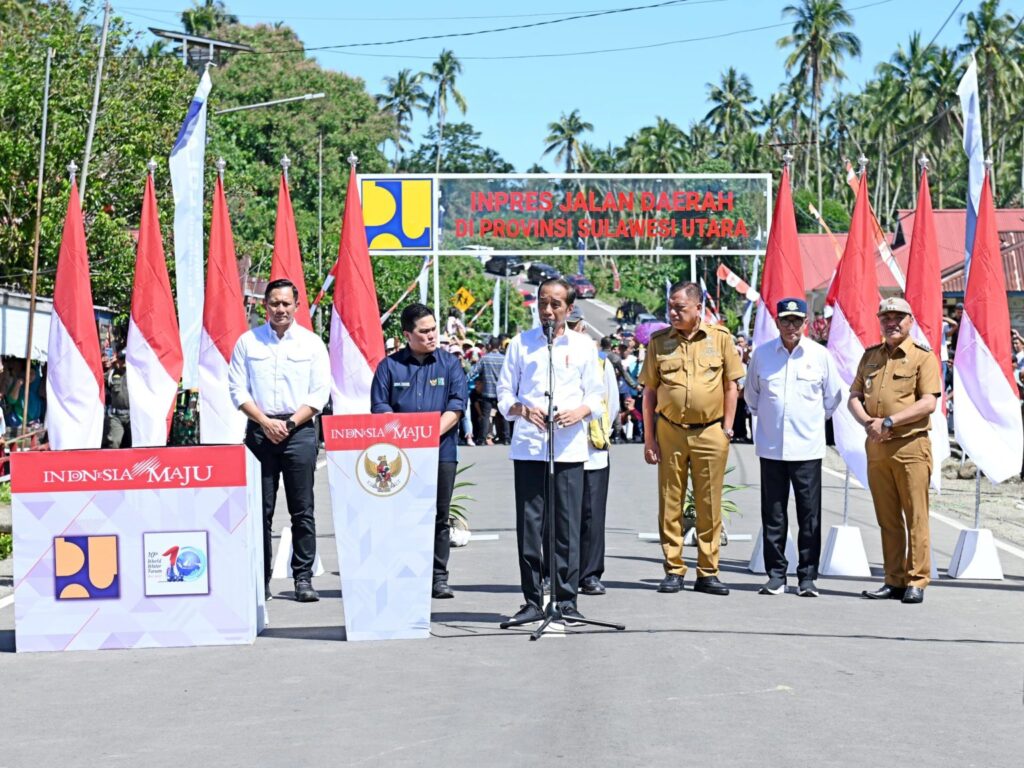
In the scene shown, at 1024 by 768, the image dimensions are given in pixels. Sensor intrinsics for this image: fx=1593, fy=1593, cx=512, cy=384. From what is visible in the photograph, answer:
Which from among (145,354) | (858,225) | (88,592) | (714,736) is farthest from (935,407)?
(145,354)

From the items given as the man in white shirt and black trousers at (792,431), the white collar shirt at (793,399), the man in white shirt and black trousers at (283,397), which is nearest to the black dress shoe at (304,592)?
the man in white shirt and black trousers at (283,397)

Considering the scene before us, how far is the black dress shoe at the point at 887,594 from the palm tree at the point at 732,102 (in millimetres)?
100420

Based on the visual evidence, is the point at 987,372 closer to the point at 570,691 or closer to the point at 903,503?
the point at 903,503

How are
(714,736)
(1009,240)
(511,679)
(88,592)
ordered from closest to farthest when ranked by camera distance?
(714,736), (511,679), (88,592), (1009,240)

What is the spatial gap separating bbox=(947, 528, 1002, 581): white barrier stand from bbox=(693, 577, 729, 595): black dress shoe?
2089 millimetres

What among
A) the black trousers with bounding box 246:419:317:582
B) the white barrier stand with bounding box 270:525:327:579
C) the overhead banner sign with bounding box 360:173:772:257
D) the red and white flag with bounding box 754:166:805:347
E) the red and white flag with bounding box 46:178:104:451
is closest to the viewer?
the black trousers with bounding box 246:419:317:582

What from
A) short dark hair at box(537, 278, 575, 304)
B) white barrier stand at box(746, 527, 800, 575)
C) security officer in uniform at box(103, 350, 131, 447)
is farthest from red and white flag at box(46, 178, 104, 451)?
short dark hair at box(537, 278, 575, 304)

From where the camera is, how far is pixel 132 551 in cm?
884

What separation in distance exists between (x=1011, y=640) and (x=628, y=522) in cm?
674

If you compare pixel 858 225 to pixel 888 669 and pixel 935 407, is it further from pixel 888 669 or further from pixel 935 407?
pixel 888 669

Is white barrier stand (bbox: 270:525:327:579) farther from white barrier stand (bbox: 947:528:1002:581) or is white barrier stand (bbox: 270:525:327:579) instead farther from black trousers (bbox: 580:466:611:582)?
white barrier stand (bbox: 947:528:1002:581)

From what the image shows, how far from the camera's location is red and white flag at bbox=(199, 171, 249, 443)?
14.2 m

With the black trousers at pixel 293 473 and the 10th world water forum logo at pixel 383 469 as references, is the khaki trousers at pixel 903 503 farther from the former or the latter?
the black trousers at pixel 293 473

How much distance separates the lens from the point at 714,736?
6441mm
